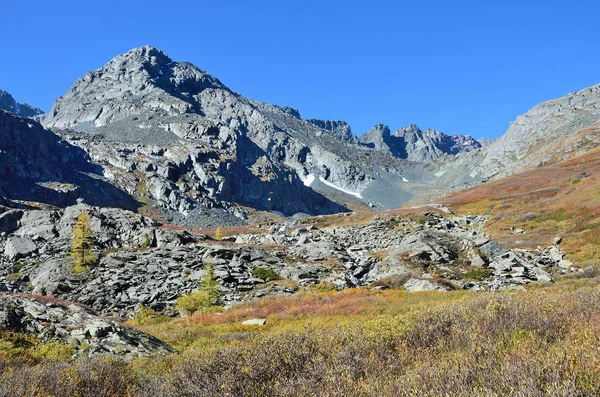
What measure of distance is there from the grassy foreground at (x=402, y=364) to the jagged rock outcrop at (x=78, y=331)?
2.30 meters

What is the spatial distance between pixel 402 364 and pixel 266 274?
30609 mm

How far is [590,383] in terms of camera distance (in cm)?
430

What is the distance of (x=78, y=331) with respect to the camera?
13.7 meters

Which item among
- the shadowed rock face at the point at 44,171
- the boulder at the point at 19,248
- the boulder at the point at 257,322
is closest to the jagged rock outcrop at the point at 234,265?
the boulder at the point at 19,248

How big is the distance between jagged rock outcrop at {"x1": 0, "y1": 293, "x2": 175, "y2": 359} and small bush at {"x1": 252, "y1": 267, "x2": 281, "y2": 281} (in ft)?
69.9

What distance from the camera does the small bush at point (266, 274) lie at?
118 feet

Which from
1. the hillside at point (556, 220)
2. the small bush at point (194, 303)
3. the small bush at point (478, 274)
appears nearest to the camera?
the small bush at point (194, 303)

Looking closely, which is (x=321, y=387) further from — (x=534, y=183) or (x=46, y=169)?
(x=46, y=169)

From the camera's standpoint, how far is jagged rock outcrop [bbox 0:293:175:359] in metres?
12.6

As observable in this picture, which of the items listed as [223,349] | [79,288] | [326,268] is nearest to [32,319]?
[223,349]

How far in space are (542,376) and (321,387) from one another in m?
2.90

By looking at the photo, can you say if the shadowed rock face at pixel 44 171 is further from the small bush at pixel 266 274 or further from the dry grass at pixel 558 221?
the dry grass at pixel 558 221

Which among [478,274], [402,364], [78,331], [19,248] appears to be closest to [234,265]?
[478,274]

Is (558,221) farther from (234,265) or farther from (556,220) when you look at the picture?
(234,265)
